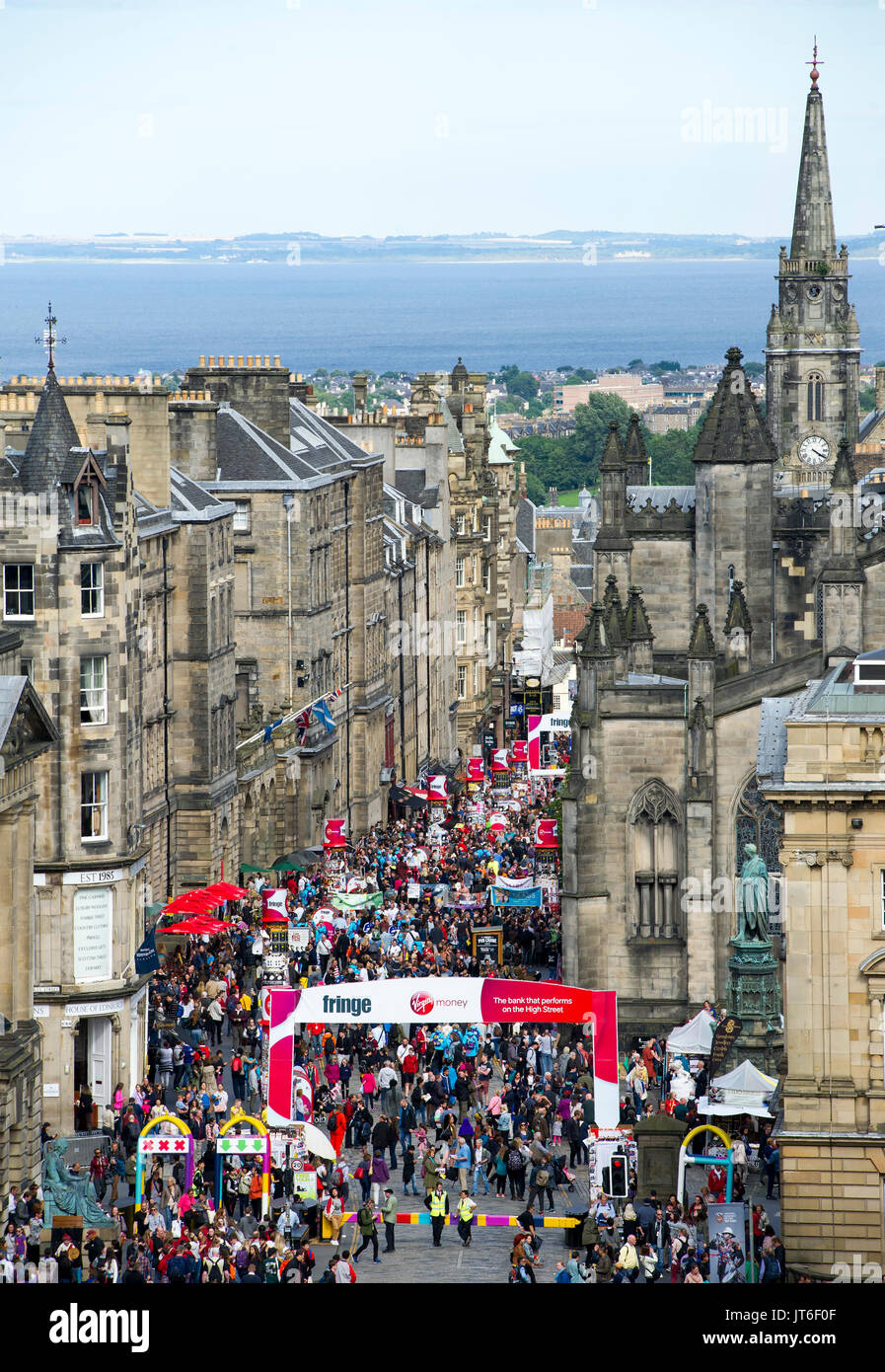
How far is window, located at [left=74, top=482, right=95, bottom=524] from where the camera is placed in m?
54.0

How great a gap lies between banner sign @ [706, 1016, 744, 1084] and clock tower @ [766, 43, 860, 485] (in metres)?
52.7

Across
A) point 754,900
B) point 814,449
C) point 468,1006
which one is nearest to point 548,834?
point 754,900

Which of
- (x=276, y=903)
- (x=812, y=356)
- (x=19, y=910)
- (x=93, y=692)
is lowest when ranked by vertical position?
(x=276, y=903)

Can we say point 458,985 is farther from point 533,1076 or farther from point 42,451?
point 42,451

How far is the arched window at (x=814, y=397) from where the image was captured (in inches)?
4124

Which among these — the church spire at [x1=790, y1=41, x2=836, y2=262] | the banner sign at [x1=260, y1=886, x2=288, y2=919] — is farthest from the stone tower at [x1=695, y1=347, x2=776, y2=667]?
the church spire at [x1=790, y1=41, x2=836, y2=262]

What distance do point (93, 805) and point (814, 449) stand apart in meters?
56.1

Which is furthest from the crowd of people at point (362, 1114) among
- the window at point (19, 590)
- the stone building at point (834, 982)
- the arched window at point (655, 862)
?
the window at point (19, 590)

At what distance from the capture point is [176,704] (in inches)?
2749

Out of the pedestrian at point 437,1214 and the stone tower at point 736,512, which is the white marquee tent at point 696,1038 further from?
the stone tower at point 736,512

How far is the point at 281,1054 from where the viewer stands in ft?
147

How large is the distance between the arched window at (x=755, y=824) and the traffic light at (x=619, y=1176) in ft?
51.2

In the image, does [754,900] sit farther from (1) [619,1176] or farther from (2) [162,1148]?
(2) [162,1148]

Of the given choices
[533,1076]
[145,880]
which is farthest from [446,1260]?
[145,880]
